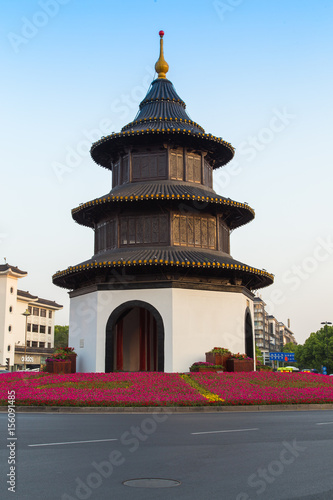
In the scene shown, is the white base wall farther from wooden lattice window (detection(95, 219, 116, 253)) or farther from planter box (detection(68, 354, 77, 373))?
wooden lattice window (detection(95, 219, 116, 253))

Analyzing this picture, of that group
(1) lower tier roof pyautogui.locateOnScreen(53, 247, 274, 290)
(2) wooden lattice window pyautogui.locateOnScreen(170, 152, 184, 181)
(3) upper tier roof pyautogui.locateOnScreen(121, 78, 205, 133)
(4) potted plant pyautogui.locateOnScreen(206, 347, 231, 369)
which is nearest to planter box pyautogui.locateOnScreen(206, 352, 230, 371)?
(4) potted plant pyautogui.locateOnScreen(206, 347, 231, 369)

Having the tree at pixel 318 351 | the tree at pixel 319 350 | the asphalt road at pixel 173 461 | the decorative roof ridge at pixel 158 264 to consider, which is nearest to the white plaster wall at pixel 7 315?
the tree at pixel 319 350

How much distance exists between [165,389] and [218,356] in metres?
5.75

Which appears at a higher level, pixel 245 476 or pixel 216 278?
pixel 216 278

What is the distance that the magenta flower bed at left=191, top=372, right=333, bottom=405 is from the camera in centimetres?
1938

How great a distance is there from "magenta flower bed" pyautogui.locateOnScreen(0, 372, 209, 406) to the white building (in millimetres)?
48896

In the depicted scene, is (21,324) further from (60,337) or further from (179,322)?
(179,322)

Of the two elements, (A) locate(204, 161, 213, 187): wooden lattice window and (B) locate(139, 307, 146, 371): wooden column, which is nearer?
(B) locate(139, 307, 146, 371): wooden column

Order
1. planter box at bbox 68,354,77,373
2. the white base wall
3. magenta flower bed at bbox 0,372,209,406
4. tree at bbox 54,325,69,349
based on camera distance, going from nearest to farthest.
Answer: magenta flower bed at bbox 0,372,209,406 → the white base wall → planter box at bbox 68,354,77,373 → tree at bbox 54,325,69,349

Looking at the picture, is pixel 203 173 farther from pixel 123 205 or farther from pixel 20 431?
pixel 20 431

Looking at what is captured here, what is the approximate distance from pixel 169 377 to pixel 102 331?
17.0 feet

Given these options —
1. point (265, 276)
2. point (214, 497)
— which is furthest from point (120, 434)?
point (265, 276)

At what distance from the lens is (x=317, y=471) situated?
7.47 m

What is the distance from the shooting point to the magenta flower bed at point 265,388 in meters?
19.4
